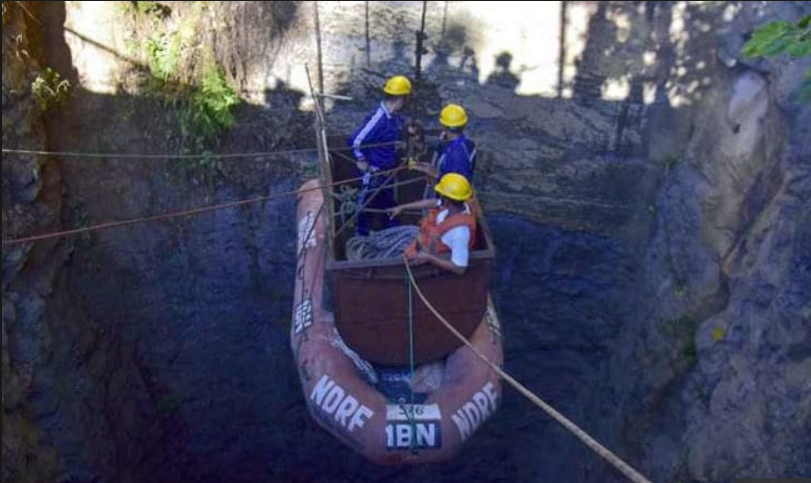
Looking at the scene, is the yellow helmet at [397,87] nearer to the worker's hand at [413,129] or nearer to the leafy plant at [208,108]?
the worker's hand at [413,129]

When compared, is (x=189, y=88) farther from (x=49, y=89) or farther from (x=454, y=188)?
(x=454, y=188)

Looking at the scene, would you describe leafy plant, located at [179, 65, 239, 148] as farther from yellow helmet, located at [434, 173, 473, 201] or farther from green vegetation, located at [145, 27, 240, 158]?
yellow helmet, located at [434, 173, 473, 201]

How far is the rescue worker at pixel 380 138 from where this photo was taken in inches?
249

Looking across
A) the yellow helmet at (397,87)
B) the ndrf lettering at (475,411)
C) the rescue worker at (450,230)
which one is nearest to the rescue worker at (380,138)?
the yellow helmet at (397,87)

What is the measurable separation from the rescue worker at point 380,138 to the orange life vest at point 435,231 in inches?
33.7

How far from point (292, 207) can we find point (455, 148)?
9.84ft

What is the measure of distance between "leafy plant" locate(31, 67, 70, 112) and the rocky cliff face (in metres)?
0.09

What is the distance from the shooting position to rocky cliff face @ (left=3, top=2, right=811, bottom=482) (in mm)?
7203

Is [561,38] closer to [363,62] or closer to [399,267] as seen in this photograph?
[363,62]

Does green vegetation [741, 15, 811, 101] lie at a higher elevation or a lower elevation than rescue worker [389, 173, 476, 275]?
higher

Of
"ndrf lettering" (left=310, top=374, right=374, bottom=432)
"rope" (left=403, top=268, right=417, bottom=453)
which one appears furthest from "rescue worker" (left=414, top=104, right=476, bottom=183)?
"ndrf lettering" (left=310, top=374, right=374, bottom=432)

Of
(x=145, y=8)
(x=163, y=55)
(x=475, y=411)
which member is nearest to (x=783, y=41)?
(x=475, y=411)

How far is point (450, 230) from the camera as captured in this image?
5.27m

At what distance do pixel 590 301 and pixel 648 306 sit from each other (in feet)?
2.94
